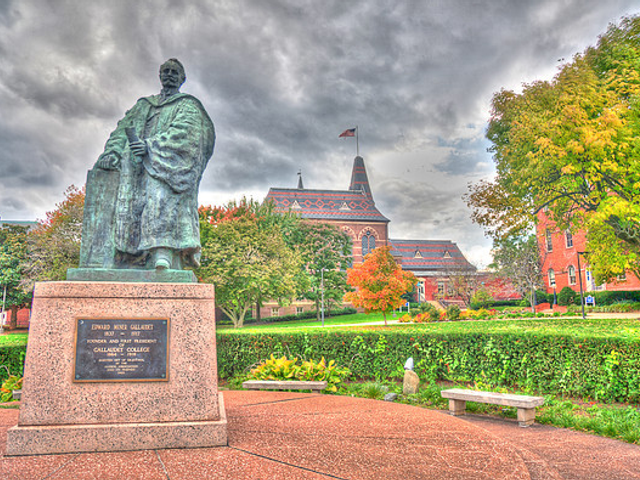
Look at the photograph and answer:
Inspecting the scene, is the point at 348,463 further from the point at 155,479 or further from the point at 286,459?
the point at 155,479

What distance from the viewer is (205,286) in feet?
14.8

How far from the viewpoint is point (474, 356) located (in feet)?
31.8

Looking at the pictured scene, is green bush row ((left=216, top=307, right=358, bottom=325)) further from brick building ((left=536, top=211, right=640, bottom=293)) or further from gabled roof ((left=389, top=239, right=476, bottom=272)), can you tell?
brick building ((left=536, top=211, right=640, bottom=293))

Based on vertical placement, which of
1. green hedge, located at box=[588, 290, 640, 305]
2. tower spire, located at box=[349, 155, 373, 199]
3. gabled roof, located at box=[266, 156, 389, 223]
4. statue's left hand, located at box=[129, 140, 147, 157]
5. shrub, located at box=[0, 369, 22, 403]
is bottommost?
shrub, located at box=[0, 369, 22, 403]

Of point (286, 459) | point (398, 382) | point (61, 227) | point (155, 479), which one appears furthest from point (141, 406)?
point (61, 227)

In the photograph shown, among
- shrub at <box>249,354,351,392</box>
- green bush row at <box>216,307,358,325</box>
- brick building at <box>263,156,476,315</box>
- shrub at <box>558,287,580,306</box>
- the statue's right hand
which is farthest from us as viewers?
brick building at <box>263,156,476,315</box>

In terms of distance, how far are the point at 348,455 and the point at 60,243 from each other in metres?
27.3

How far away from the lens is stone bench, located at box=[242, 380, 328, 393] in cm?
769

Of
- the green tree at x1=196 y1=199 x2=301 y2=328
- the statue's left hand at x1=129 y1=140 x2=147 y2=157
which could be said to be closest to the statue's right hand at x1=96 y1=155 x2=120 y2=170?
the statue's left hand at x1=129 y1=140 x2=147 y2=157

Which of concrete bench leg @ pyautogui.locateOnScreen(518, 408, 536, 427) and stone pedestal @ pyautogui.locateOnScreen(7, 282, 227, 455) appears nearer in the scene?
stone pedestal @ pyautogui.locateOnScreen(7, 282, 227, 455)

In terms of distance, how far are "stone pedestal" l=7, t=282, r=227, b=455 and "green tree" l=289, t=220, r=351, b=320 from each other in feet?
127

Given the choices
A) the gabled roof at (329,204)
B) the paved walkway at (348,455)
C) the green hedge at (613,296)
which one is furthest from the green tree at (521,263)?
the paved walkway at (348,455)

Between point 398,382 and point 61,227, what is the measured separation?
24.1 m

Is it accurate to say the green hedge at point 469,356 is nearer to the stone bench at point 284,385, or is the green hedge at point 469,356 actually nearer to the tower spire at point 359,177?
the stone bench at point 284,385
